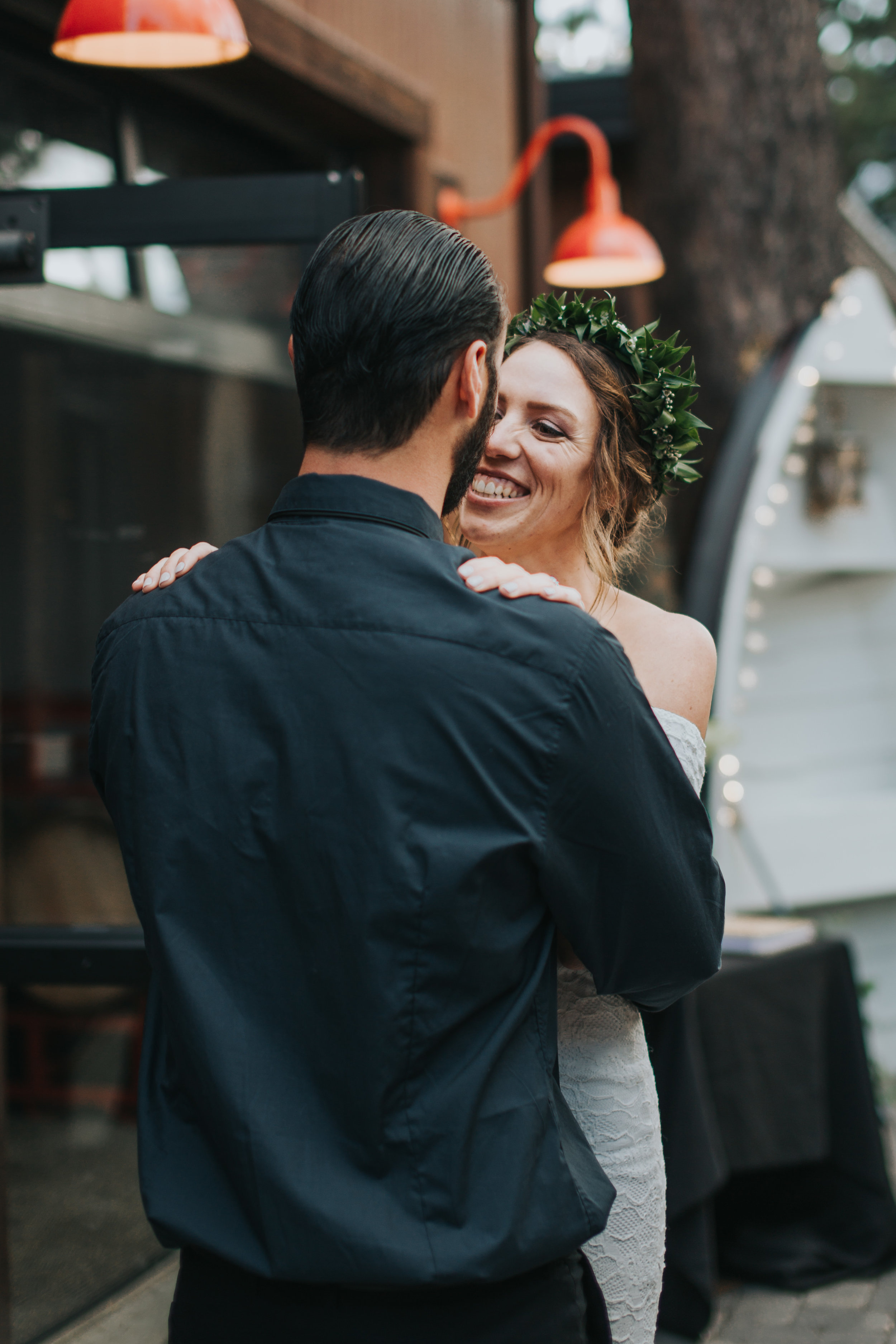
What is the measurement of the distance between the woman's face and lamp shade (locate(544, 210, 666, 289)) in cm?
317

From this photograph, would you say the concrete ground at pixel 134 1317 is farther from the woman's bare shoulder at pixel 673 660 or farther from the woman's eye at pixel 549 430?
the woman's eye at pixel 549 430

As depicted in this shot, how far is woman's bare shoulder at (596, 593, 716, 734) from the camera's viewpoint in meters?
1.82

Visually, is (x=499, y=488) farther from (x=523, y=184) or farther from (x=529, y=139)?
(x=529, y=139)

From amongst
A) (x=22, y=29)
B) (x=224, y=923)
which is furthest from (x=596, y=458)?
(x=22, y=29)

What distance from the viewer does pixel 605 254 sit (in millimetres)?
4832

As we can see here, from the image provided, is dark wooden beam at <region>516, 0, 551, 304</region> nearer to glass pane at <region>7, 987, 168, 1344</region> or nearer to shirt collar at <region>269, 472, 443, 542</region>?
glass pane at <region>7, 987, 168, 1344</region>

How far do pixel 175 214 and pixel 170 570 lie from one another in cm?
105

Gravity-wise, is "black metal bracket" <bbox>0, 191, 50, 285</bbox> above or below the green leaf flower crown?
above

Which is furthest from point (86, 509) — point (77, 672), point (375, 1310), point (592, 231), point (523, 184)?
point (523, 184)

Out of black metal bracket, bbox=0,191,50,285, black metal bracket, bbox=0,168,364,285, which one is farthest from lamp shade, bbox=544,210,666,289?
black metal bracket, bbox=0,191,50,285

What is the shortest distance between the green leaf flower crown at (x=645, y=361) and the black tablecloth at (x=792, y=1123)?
1700mm

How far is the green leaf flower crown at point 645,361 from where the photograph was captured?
75.7 inches

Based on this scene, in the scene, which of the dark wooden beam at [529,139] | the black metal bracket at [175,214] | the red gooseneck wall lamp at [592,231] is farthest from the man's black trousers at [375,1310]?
the dark wooden beam at [529,139]

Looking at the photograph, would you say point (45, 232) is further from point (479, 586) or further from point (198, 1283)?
point (198, 1283)
